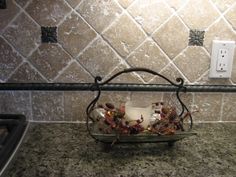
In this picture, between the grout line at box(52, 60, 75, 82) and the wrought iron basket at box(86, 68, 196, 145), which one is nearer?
the wrought iron basket at box(86, 68, 196, 145)

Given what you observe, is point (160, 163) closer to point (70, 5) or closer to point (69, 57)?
point (69, 57)

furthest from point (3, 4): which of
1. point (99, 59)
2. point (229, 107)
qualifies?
point (229, 107)

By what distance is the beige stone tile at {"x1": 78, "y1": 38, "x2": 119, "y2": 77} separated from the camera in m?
1.12

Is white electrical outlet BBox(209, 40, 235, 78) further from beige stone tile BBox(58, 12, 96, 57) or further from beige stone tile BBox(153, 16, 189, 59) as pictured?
beige stone tile BBox(58, 12, 96, 57)

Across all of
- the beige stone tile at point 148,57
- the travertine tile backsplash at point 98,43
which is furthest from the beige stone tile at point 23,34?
the beige stone tile at point 148,57

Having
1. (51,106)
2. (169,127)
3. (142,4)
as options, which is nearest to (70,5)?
(142,4)

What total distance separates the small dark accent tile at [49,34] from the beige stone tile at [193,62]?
18.4 inches

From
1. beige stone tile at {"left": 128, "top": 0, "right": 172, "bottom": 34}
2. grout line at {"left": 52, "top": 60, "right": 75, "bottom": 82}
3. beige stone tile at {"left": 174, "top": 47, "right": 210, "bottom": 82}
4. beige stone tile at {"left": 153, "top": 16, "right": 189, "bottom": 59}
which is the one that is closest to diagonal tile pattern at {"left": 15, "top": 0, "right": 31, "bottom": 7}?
grout line at {"left": 52, "top": 60, "right": 75, "bottom": 82}

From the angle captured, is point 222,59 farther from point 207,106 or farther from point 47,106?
point 47,106

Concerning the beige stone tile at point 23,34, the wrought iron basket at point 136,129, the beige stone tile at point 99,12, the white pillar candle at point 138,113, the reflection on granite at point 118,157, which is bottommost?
the reflection on granite at point 118,157

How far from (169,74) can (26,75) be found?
0.55m

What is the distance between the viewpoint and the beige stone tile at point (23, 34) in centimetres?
109

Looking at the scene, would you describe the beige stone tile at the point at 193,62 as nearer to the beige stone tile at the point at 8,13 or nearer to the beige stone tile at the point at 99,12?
the beige stone tile at the point at 99,12

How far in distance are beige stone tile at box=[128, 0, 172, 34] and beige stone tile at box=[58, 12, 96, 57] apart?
17 centimetres
